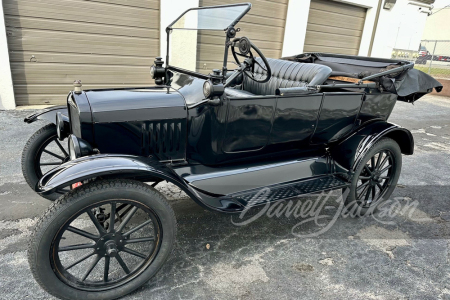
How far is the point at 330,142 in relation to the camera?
3107mm

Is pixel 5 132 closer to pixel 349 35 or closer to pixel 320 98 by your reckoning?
pixel 320 98

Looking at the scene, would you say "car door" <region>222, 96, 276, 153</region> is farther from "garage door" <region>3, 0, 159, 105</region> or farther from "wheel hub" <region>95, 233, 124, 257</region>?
"garage door" <region>3, 0, 159, 105</region>

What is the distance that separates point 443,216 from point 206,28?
2.81 metres

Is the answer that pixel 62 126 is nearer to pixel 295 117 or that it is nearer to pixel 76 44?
pixel 295 117

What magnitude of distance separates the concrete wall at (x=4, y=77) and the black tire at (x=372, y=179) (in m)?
5.46

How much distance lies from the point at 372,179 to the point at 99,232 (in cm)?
243

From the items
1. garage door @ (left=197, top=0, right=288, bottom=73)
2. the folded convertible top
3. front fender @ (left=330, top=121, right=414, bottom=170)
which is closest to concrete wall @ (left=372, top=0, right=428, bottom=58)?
garage door @ (left=197, top=0, right=288, bottom=73)

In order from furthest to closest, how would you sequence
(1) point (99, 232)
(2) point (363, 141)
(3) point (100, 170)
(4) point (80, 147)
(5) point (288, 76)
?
(5) point (288, 76) < (2) point (363, 141) < (4) point (80, 147) < (1) point (99, 232) < (3) point (100, 170)

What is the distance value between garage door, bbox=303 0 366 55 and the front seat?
5.65m

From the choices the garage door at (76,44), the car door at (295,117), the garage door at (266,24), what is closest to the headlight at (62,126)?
the car door at (295,117)

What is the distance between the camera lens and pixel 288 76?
324 centimetres

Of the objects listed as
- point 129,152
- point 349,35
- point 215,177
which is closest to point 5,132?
point 129,152

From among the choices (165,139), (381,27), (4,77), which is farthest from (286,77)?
(381,27)

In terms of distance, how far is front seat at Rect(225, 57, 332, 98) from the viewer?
117 inches
